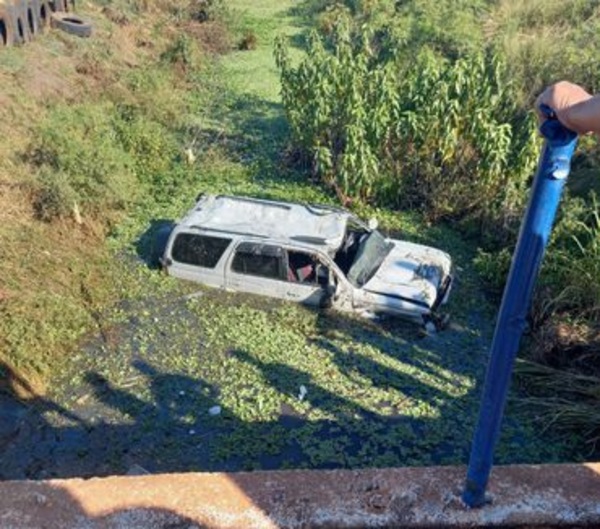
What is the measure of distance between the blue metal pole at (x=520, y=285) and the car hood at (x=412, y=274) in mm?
5534

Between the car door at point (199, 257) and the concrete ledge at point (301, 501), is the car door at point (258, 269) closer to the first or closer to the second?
the car door at point (199, 257)

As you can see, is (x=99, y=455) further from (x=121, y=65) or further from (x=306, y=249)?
(x=121, y=65)

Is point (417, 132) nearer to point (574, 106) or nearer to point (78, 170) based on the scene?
point (78, 170)

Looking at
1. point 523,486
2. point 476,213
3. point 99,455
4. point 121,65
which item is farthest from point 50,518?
point 121,65

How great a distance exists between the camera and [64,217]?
1033cm

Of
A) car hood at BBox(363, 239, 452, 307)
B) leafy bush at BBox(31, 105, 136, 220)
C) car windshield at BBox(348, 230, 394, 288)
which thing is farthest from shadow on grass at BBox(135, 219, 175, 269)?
car hood at BBox(363, 239, 452, 307)

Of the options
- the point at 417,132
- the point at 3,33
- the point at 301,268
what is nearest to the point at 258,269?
the point at 301,268

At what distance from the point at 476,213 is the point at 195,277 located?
15.9 ft

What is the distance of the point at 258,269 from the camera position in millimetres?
8828

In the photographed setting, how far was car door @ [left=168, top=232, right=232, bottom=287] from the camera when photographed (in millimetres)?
8984

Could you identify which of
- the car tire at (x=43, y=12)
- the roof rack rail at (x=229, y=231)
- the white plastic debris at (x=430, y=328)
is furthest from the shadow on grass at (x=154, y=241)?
the car tire at (x=43, y=12)

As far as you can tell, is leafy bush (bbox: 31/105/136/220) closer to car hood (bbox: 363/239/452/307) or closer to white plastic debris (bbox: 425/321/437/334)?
car hood (bbox: 363/239/452/307)

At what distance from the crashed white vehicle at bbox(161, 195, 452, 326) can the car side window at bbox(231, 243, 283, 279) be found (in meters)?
0.01

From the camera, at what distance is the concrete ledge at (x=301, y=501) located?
2979 mm
